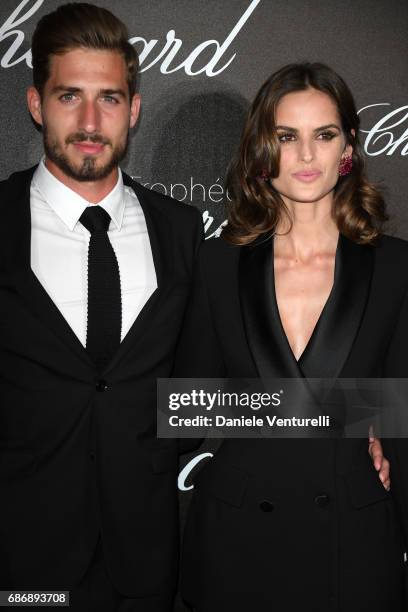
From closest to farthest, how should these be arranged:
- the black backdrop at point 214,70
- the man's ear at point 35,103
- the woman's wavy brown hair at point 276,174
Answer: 1. the woman's wavy brown hair at point 276,174
2. the man's ear at point 35,103
3. the black backdrop at point 214,70

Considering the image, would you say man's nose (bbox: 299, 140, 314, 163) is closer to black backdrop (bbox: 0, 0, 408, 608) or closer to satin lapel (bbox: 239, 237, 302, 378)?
satin lapel (bbox: 239, 237, 302, 378)

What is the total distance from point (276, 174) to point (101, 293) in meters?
0.73

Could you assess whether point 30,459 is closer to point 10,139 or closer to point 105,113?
point 105,113

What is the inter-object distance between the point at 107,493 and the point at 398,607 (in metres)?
1.01

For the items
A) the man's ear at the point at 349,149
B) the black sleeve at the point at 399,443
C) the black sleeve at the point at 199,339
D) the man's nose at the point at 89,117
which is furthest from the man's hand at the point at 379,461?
the man's nose at the point at 89,117

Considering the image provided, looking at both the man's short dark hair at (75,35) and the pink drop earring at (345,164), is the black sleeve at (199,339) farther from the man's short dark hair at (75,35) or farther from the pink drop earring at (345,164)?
the man's short dark hair at (75,35)

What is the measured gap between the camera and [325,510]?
236 centimetres

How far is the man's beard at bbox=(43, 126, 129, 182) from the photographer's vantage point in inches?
99.7

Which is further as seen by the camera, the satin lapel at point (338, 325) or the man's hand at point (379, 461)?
the man's hand at point (379, 461)

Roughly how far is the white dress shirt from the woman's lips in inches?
23.5

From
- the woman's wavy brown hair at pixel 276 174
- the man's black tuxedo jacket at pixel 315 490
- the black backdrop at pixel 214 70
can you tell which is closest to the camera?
the man's black tuxedo jacket at pixel 315 490

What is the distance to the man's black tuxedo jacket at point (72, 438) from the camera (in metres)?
2.39

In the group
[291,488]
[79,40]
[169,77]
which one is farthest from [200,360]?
[169,77]

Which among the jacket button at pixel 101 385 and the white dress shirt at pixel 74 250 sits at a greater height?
the white dress shirt at pixel 74 250
